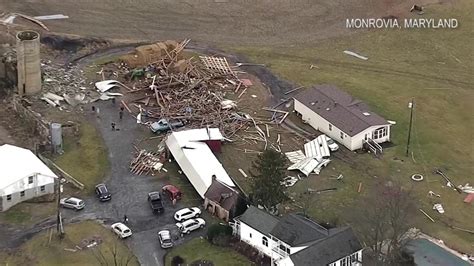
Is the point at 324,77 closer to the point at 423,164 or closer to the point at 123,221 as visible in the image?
the point at 423,164

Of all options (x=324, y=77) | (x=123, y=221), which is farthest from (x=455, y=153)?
(x=123, y=221)

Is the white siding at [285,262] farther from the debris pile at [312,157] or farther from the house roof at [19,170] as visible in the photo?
the house roof at [19,170]

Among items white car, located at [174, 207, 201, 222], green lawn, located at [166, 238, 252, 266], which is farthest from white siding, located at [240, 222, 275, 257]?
white car, located at [174, 207, 201, 222]

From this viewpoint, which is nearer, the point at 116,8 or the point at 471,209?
the point at 471,209

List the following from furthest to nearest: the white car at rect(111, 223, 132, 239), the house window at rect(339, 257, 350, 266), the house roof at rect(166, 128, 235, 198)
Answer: the house roof at rect(166, 128, 235, 198) → the white car at rect(111, 223, 132, 239) → the house window at rect(339, 257, 350, 266)

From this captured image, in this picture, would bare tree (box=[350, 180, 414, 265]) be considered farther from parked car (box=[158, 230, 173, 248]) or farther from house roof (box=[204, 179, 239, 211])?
parked car (box=[158, 230, 173, 248])

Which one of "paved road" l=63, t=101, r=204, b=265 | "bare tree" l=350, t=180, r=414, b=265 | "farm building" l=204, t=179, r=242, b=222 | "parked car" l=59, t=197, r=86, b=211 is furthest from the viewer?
"parked car" l=59, t=197, r=86, b=211
